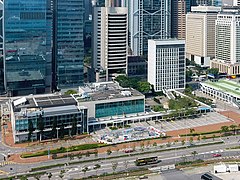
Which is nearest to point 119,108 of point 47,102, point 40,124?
point 47,102

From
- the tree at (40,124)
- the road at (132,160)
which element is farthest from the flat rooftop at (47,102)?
the road at (132,160)

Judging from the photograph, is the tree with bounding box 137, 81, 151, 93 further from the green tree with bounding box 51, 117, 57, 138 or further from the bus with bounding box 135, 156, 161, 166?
the bus with bounding box 135, 156, 161, 166

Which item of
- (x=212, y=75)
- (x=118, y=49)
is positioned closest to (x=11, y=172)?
(x=118, y=49)

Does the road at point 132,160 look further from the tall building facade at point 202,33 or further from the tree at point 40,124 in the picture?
the tall building facade at point 202,33

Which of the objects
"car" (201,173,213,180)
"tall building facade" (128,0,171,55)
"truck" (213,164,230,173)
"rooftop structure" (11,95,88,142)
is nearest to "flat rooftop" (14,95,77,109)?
"rooftop structure" (11,95,88,142)

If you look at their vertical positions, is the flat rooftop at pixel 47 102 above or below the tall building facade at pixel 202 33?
below

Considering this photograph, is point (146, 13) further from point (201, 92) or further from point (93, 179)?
point (93, 179)

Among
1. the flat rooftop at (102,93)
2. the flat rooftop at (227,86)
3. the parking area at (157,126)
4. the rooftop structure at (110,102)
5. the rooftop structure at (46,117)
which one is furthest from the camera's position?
the flat rooftop at (227,86)
